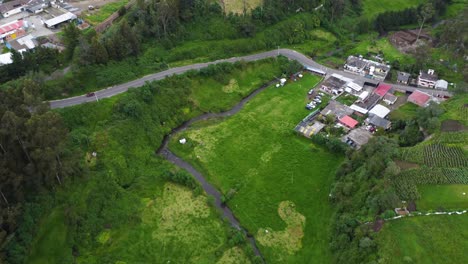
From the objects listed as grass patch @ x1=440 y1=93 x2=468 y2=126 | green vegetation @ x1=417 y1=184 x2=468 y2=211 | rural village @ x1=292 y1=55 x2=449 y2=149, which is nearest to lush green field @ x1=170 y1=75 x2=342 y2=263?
rural village @ x1=292 y1=55 x2=449 y2=149

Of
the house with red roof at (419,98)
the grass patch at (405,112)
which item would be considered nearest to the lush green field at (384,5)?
the house with red roof at (419,98)

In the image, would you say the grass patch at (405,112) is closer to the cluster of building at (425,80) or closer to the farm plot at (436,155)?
the cluster of building at (425,80)

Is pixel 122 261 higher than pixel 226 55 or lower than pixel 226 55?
lower

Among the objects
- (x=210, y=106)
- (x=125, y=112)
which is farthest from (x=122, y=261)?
(x=210, y=106)

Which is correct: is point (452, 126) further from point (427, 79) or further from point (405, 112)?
point (427, 79)

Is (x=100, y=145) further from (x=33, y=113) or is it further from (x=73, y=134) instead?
(x=33, y=113)

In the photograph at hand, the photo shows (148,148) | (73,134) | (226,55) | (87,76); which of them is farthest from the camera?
(226,55)

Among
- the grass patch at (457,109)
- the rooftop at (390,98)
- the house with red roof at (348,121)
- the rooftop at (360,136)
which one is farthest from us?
the rooftop at (390,98)

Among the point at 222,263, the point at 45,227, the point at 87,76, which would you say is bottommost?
the point at 222,263
